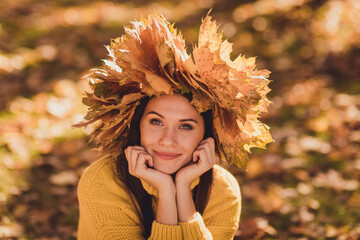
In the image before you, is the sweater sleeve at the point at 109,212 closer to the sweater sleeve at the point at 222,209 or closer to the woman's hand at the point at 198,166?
the woman's hand at the point at 198,166

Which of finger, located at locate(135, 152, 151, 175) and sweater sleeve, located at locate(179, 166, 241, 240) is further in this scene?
sweater sleeve, located at locate(179, 166, 241, 240)

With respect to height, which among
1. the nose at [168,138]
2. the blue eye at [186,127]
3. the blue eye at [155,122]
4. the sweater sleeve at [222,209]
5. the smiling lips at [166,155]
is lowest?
the sweater sleeve at [222,209]

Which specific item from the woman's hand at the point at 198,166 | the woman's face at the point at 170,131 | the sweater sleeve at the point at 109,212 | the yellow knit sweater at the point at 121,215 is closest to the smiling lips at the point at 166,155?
the woman's face at the point at 170,131

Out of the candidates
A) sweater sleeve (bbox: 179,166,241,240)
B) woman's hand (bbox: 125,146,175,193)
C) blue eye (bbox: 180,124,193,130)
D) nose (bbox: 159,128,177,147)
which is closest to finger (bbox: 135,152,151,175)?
woman's hand (bbox: 125,146,175,193)

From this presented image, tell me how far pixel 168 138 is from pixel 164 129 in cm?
8

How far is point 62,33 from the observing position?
6324 millimetres

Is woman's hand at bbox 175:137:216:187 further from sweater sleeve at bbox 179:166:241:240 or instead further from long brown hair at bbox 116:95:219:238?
sweater sleeve at bbox 179:166:241:240

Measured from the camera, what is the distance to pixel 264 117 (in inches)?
190

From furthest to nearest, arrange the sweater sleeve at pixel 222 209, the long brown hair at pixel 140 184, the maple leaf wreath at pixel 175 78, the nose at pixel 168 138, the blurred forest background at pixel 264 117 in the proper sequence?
the blurred forest background at pixel 264 117
the sweater sleeve at pixel 222 209
the long brown hair at pixel 140 184
the nose at pixel 168 138
the maple leaf wreath at pixel 175 78

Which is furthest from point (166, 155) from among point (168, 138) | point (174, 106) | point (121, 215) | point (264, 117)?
point (264, 117)

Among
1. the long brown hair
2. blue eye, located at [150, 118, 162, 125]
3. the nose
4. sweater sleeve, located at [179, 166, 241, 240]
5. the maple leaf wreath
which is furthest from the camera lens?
sweater sleeve, located at [179, 166, 241, 240]

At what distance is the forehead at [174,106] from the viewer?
7.91 ft

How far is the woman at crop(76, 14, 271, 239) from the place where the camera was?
7.27 feet

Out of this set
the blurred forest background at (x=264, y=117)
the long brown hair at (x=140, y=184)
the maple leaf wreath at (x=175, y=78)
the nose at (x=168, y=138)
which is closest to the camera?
the maple leaf wreath at (x=175, y=78)
